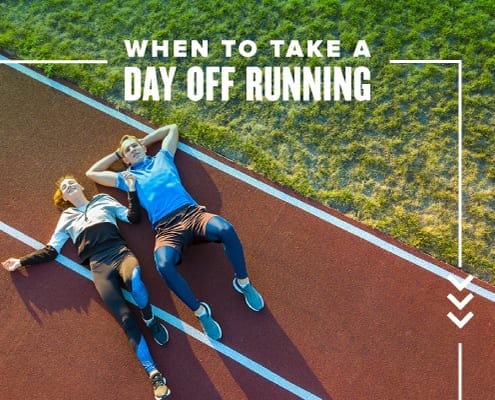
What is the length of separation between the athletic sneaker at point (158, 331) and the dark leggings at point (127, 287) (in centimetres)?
10

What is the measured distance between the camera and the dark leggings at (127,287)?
20.4 ft

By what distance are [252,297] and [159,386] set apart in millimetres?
1642

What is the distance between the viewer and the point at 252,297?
21.0 ft

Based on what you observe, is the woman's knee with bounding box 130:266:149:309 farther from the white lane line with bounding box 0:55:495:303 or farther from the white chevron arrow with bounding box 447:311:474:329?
the white chevron arrow with bounding box 447:311:474:329

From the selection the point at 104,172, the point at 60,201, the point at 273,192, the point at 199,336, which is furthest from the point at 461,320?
the point at 60,201

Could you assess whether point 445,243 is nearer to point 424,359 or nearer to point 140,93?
point 424,359

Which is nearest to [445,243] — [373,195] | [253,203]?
[373,195]

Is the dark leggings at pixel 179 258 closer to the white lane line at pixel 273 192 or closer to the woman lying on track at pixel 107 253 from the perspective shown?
the woman lying on track at pixel 107 253

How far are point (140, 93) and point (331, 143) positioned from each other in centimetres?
310

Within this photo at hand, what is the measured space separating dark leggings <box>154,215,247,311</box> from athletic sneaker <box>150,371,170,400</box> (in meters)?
0.98

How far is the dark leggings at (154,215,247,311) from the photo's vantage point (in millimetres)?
6016

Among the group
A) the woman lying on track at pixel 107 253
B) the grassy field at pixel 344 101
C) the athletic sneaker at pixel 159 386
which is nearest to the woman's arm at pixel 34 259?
the woman lying on track at pixel 107 253

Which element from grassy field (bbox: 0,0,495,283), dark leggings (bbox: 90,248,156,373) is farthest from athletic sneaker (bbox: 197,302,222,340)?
grassy field (bbox: 0,0,495,283)

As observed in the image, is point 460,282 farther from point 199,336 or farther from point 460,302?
point 199,336
